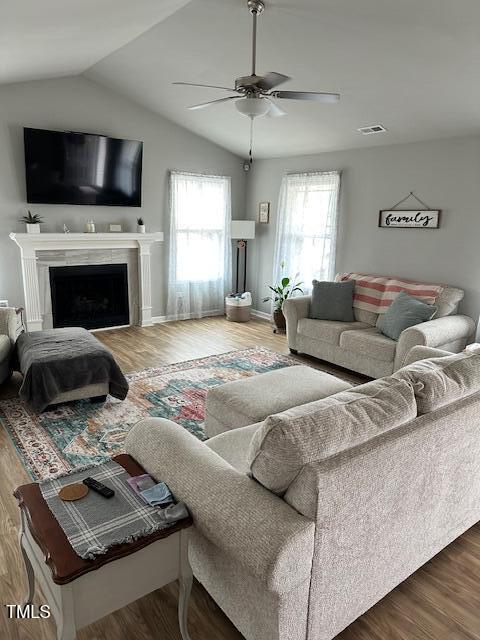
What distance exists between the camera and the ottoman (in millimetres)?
2678

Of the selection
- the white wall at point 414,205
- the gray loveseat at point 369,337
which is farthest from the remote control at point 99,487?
the white wall at point 414,205

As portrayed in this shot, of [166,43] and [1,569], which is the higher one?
[166,43]

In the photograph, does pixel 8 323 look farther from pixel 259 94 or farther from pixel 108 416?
pixel 259 94

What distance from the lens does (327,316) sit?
4.94 meters

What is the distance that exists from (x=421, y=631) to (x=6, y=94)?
18.8 feet

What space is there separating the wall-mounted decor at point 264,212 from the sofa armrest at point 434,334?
328cm

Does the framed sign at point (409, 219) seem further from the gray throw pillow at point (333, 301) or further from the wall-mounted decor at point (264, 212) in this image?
the wall-mounted decor at point (264, 212)

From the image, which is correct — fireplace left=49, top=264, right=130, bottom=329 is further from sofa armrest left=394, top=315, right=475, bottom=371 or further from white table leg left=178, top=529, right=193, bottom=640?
white table leg left=178, top=529, right=193, bottom=640

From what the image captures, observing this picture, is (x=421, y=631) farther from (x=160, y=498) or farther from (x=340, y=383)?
(x=340, y=383)

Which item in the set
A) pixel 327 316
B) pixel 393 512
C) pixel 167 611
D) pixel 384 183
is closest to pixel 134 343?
pixel 327 316

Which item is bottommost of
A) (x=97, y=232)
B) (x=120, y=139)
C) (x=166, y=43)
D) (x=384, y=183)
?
(x=97, y=232)

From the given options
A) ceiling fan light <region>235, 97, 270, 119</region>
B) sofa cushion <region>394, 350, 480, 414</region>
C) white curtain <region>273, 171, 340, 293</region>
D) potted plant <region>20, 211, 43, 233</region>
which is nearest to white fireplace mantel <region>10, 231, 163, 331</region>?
potted plant <region>20, 211, 43, 233</region>

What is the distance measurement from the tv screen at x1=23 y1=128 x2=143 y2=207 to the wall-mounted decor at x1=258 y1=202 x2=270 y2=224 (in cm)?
188

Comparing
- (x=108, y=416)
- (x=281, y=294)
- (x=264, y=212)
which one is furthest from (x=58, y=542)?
(x=264, y=212)
